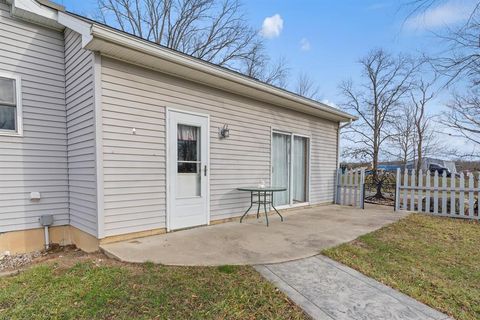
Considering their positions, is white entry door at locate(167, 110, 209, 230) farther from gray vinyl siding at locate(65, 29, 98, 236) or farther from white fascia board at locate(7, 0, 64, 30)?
white fascia board at locate(7, 0, 64, 30)

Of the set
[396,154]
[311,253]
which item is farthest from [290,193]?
[396,154]

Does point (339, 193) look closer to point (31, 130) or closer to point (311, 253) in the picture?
point (311, 253)

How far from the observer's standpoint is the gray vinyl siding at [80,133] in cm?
380

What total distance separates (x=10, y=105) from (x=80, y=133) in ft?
3.75

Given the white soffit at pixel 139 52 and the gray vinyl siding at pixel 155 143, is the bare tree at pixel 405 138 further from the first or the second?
the white soffit at pixel 139 52

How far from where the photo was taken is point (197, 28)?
14.2m

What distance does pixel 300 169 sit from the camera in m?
7.23

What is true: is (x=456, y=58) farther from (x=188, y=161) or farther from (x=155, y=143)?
(x=155, y=143)

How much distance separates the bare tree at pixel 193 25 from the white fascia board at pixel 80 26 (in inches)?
415

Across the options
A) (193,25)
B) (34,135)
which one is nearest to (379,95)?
(193,25)

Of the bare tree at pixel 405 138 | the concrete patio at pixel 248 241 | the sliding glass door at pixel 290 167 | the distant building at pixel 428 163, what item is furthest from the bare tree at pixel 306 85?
the concrete patio at pixel 248 241

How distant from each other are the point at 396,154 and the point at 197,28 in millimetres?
14042

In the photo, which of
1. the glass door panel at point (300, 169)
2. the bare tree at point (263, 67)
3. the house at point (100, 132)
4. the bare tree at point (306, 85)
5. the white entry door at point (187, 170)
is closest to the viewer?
the house at point (100, 132)

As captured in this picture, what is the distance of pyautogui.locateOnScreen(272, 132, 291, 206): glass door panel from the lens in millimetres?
6492
